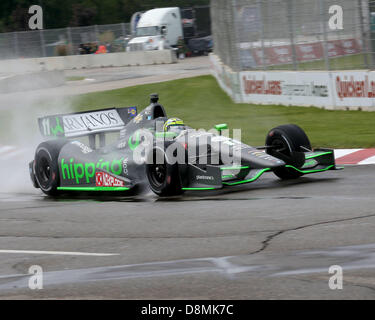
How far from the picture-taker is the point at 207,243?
616 cm

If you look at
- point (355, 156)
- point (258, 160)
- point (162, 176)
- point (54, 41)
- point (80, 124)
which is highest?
point (54, 41)

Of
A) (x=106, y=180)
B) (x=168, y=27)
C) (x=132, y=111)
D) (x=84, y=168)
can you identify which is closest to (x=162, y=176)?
(x=106, y=180)

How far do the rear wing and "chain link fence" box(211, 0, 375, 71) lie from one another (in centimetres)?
610

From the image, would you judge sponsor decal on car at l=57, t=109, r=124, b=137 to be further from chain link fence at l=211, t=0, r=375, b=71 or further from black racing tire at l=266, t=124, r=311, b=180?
chain link fence at l=211, t=0, r=375, b=71

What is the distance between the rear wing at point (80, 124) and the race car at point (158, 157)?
0.6 inches

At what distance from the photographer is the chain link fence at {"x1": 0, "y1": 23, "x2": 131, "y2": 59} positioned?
44094 mm

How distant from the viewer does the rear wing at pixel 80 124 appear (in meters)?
10.7

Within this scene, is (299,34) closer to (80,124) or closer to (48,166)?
(80,124)

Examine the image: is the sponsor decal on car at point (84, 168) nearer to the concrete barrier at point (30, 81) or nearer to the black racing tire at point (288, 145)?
the black racing tire at point (288, 145)

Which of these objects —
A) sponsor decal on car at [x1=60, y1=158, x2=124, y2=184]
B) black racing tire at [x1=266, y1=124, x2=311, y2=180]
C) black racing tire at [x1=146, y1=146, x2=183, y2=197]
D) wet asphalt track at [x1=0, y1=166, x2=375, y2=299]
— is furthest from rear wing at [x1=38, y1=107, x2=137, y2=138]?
black racing tire at [x1=266, y1=124, x2=311, y2=180]

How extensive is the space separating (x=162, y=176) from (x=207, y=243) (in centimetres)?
287

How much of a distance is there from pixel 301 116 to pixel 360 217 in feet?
30.5

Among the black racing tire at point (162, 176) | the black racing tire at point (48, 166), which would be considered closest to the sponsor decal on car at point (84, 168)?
the black racing tire at point (48, 166)
